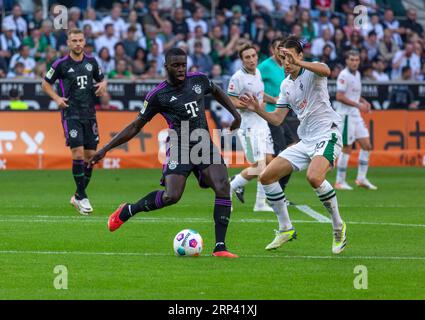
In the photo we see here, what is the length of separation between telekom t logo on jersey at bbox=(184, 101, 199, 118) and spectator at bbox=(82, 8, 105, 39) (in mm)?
A: 17436

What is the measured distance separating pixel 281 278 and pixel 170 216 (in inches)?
241

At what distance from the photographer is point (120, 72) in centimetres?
2886

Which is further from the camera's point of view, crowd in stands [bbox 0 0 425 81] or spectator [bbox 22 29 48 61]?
Answer: crowd in stands [bbox 0 0 425 81]

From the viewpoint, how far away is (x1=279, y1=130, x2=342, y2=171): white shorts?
1295 cm

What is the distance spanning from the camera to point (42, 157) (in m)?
25.7

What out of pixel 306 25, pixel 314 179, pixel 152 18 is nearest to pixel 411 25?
pixel 306 25

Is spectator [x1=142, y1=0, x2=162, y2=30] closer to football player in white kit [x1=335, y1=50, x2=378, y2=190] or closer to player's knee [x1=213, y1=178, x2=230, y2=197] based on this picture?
football player in white kit [x1=335, y1=50, x2=378, y2=190]

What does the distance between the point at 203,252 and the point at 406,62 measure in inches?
818

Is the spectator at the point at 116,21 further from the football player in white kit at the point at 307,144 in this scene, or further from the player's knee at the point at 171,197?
the player's knee at the point at 171,197

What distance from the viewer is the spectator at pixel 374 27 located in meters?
33.3

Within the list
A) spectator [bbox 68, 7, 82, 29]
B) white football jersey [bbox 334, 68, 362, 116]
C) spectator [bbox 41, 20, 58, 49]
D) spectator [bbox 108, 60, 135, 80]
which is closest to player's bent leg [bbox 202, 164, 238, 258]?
white football jersey [bbox 334, 68, 362, 116]

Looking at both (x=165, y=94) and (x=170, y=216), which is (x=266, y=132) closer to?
(x=170, y=216)
